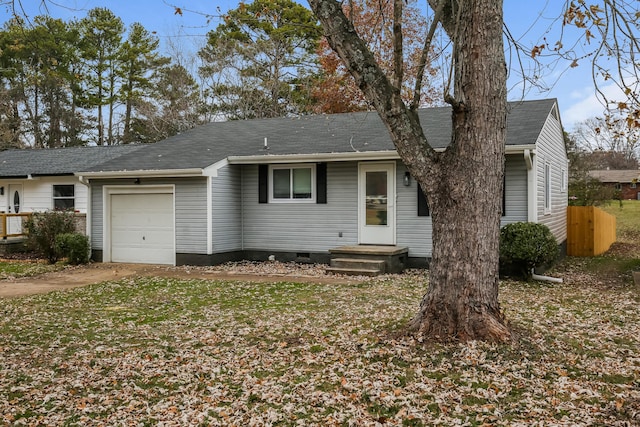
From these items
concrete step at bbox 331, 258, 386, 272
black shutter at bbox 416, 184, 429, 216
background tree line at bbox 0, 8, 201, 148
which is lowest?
concrete step at bbox 331, 258, 386, 272

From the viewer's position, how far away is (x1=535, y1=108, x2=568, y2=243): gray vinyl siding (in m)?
11.8

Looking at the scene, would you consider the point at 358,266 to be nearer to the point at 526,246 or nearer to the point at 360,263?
the point at 360,263

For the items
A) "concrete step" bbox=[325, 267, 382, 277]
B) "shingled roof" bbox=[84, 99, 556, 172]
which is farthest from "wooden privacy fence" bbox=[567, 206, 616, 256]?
"concrete step" bbox=[325, 267, 382, 277]

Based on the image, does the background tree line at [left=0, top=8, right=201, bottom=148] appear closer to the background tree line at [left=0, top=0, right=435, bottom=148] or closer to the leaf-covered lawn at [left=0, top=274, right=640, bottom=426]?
the background tree line at [left=0, top=0, right=435, bottom=148]

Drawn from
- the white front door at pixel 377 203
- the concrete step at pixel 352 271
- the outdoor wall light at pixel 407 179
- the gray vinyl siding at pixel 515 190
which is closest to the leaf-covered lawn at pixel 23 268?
the concrete step at pixel 352 271

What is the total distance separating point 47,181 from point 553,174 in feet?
51.6

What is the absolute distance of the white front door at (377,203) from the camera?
12.4 meters

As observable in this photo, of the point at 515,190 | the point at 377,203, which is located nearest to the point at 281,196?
the point at 377,203

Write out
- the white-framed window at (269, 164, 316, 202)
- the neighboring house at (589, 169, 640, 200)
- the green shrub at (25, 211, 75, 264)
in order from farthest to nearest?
1. the neighboring house at (589, 169, 640, 200)
2. the green shrub at (25, 211, 75, 264)
3. the white-framed window at (269, 164, 316, 202)

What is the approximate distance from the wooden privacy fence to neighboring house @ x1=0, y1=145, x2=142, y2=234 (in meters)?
15.0

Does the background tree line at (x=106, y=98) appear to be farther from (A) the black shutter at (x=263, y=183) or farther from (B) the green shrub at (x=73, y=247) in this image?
(A) the black shutter at (x=263, y=183)

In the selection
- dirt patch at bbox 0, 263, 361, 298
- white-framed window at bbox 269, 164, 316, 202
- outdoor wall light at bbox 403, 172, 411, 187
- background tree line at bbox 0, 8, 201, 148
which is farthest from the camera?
background tree line at bbox 0, 8, 201, 148

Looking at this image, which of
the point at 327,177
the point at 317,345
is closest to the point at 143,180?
the point at 327,177

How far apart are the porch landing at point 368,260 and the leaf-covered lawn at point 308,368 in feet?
11.3
